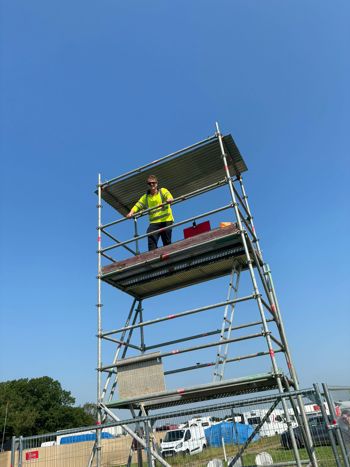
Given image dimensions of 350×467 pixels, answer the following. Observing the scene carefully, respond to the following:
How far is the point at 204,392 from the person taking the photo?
7352 millimetres

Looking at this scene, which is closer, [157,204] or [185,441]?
[185,441]

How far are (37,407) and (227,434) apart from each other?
232 feet

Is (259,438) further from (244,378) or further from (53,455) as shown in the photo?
(53,455)

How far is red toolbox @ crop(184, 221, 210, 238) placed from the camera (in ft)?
28.2

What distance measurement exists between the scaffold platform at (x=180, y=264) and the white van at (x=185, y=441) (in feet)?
10.7

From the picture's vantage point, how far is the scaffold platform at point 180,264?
8164 millimetres

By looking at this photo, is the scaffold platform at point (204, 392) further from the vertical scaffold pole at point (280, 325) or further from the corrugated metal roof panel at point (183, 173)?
the corrugated metal roof panel at point (183, 173)

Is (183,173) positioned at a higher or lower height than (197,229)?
higher

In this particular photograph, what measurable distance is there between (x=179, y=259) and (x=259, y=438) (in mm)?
3717

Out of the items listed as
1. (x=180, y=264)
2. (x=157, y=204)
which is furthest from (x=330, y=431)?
(x=157, y=204)

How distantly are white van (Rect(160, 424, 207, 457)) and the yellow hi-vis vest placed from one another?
457cm

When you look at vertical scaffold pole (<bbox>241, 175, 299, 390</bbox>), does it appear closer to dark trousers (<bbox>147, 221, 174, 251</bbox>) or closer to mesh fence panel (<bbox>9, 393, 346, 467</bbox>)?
mesh fence panel (<bbox>9, 393, 346, 467</bbox>)

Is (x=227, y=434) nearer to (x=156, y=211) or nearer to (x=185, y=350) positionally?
(x=185, y=350)

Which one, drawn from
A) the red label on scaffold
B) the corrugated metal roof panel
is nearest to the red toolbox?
the corrugated metal roof panel
